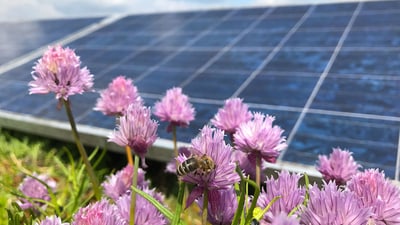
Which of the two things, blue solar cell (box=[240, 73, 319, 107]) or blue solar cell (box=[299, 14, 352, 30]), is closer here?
blue solar cell (box=[240, 73, 319, 107])

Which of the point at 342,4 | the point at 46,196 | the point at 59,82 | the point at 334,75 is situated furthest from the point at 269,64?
the point at 59,82

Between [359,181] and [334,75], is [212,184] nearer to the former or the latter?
[359,181]

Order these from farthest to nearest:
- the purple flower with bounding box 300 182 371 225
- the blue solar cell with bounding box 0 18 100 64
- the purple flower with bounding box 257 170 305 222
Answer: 1. the blue solar cell with bounding box 0 18 100 64
2. the purple flower with bounding box 257 170 305 222
3. the purple flower with bounding box 300 182 371 225

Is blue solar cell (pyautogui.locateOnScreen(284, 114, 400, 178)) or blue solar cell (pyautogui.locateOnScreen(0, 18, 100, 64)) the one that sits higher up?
blue solar cell (pyautogui.locateOnScreen(0, 18, 100, 64))

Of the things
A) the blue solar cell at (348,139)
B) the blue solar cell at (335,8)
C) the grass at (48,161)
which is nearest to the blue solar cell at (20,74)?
the grass at (48,161)

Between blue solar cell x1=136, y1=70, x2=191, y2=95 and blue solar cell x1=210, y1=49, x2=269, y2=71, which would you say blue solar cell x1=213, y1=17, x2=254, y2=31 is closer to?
blue solar cell x1=210, y1=49, x2=269, y2=71

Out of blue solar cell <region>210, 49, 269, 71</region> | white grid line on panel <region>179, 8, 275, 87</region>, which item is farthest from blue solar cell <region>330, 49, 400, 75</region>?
white grid line on panel <region>179, 8, 275, 87</region>
